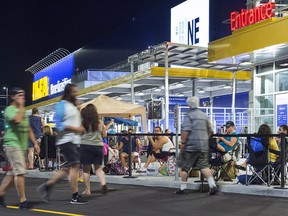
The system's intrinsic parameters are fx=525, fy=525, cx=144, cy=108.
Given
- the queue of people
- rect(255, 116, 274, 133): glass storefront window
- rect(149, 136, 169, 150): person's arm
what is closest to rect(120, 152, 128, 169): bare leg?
rect(149, 136, 169, 150): person's arm

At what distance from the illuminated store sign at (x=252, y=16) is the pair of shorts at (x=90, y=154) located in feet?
28.9

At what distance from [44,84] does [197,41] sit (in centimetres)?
3821

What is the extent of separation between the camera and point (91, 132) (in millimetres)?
9227

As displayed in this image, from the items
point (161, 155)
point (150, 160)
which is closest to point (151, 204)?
point (161, 155)

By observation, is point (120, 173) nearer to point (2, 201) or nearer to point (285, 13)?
point (2, 201)

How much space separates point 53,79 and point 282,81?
178 ft

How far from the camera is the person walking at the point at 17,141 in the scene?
24.7ft

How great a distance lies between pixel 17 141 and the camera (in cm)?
761

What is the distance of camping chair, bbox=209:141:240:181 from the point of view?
35.9ft

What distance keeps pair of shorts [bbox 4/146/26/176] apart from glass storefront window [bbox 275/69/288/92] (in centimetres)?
1298

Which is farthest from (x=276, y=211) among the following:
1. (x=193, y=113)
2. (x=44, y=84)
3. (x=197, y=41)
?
(x=44, y=84)

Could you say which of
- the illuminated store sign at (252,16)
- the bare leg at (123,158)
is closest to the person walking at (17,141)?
the bare leg at (123,158)

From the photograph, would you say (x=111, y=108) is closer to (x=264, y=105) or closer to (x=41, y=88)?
(x=264, y=105)

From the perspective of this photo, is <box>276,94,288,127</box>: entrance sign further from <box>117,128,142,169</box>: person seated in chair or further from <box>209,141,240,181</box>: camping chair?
<box>209,141,240,181</box>: camping chair
